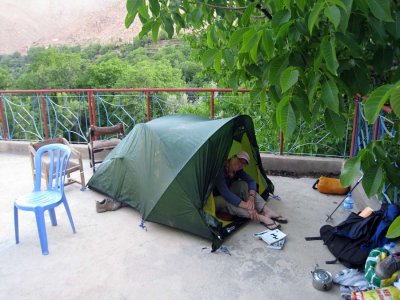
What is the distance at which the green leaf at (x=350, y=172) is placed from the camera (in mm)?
1217

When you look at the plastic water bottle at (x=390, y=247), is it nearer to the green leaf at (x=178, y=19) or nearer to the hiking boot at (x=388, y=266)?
the hiking boot at (x=388, y=266)

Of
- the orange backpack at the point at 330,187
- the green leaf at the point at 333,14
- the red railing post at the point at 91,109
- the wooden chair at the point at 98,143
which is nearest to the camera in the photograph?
the green leaf at the point at 333,14

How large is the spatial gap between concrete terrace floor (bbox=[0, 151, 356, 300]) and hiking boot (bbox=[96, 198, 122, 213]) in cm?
7

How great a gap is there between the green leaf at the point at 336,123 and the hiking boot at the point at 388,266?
1637mm

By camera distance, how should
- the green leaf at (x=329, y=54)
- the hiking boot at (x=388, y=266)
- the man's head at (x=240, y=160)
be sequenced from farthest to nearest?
the man's head at (x=240, y=160), the hiking boot at (x=388, y=266), the green leaf at (x=329, y=54)

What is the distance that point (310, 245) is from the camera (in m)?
3.24

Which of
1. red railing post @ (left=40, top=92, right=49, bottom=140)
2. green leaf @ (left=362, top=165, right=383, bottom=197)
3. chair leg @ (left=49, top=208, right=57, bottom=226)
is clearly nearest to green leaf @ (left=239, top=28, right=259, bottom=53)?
green leaf @ (left=362, top=165, right=383, bottom=197)

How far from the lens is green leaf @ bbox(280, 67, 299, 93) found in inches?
44.3

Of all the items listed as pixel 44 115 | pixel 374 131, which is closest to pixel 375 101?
pixel 374 131

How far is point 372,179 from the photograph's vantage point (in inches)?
48.1

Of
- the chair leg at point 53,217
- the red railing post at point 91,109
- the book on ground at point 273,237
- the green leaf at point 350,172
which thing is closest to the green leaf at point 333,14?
the green leaf at point 350,172

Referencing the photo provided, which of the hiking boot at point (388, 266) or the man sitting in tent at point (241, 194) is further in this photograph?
the man sitting in tent at point (241, 194)

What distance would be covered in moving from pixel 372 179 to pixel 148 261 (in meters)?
2.24

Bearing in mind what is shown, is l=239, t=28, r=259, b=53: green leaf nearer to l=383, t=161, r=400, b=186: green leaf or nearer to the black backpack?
l=383, t=161, r=400, b=186: green leaf
